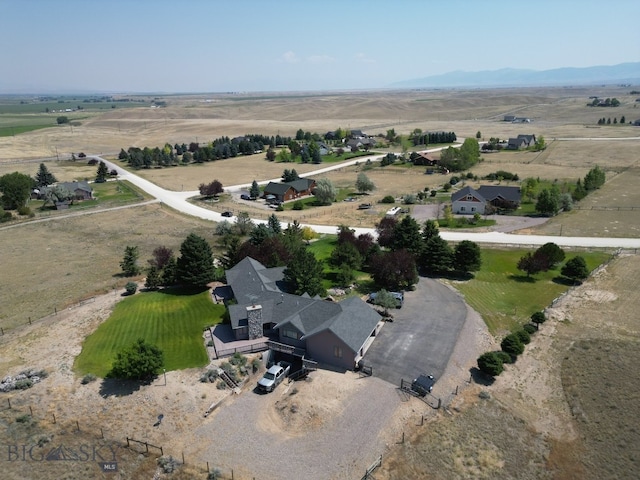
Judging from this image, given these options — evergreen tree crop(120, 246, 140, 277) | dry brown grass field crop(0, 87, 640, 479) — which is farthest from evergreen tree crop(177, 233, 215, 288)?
evergreen tree crop(120, 246, 140, 277)

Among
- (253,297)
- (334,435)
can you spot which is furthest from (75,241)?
(334,435)

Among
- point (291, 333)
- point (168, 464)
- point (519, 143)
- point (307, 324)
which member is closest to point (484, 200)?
point (307, 324)

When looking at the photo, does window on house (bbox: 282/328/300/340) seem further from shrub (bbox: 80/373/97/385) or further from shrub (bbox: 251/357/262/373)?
shrub (bbox: 80/373/97/385)

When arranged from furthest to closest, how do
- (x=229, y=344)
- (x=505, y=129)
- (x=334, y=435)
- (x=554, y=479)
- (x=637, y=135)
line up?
(x=505, y=129) → (x=637, y=135) → (x=229, y=344) → (x=334, y=435) → (x=554, y=479)

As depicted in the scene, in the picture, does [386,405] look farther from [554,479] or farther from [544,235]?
[544,235]

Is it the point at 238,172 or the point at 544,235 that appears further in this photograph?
the point at 238,172

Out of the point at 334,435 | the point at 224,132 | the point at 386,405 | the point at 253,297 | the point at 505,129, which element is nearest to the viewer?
the point at 334,435

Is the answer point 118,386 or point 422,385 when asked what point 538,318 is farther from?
point 118,386

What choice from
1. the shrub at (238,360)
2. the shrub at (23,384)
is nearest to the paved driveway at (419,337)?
the shrub at (238,360)
